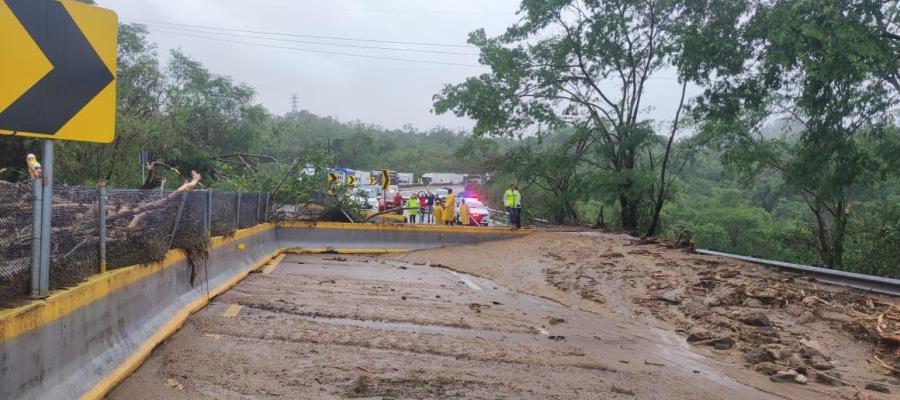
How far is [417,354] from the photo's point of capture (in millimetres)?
5906

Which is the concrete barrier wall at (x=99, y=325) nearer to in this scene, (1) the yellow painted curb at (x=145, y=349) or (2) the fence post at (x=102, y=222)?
(1) the yellow painted curb at (x=145, y=349)

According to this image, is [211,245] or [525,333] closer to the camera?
[525,333]

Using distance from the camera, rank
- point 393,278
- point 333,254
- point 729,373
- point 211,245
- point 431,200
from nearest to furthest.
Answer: point 729,373 < point 211,245 < point 393,278 < point 333,254 < point 431,200

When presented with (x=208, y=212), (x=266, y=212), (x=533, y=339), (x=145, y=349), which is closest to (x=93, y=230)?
(x=145, y=349)

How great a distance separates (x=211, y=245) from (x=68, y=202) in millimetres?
3572

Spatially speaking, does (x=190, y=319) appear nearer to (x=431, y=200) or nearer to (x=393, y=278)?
(x=393, y=278)

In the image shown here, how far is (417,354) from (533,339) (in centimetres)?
164

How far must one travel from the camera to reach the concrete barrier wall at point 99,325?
12.1 feet

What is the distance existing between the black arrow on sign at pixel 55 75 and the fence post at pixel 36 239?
467 millimetres

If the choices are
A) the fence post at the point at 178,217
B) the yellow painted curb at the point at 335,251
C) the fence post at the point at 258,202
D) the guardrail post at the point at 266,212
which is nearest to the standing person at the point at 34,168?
the fence post at the point at 178,217

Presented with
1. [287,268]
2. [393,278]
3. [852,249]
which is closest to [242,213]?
[287,268]

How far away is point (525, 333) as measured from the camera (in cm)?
727

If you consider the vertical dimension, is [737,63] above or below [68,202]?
above

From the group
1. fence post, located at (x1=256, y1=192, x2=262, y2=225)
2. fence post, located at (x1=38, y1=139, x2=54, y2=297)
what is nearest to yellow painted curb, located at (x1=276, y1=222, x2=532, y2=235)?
fence post, located at (x1=256, y1=192, x2=262, y2=225)
